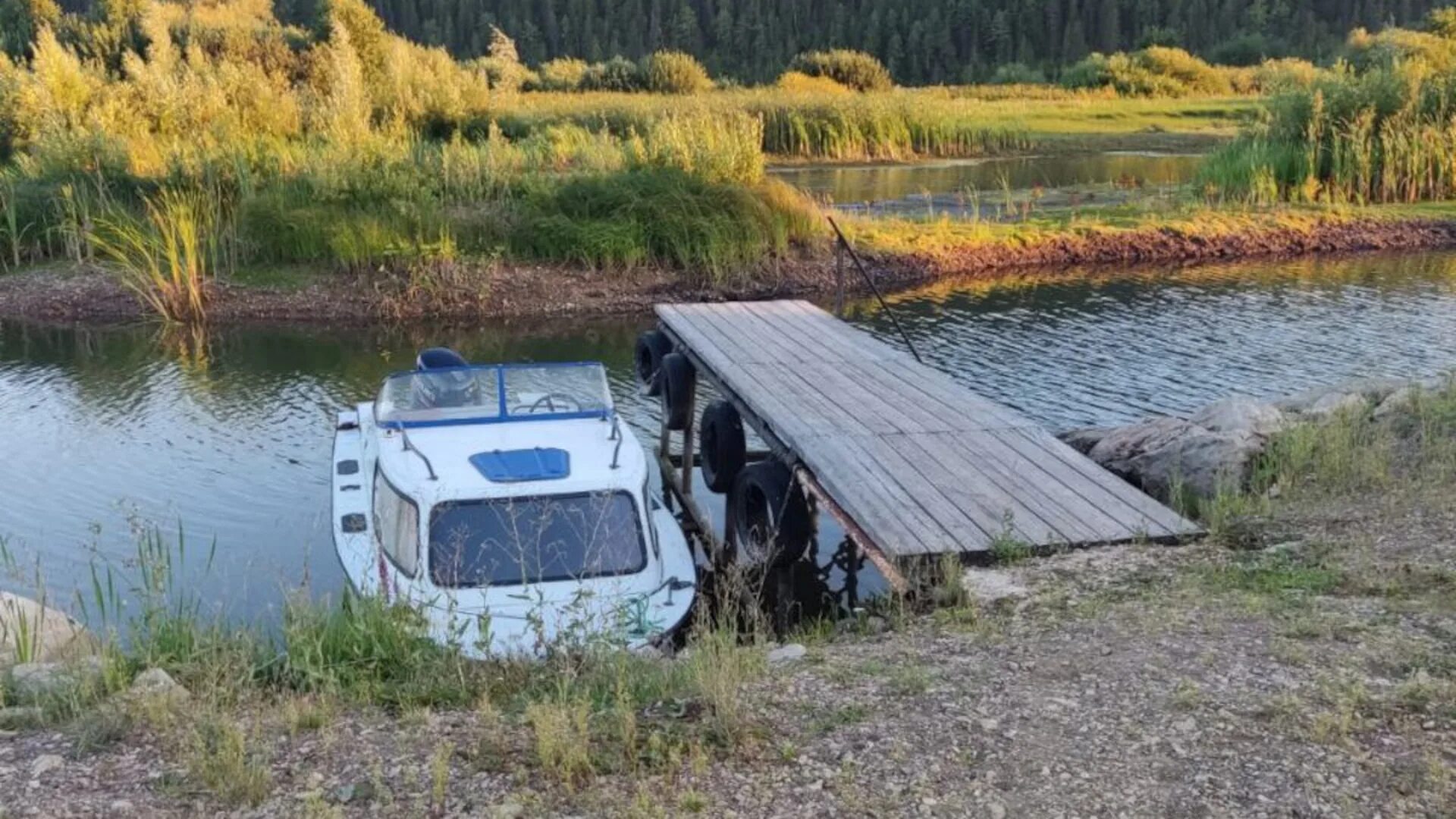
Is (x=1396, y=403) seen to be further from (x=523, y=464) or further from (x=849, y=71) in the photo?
(x=849, y=71)

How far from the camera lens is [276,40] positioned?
114ft

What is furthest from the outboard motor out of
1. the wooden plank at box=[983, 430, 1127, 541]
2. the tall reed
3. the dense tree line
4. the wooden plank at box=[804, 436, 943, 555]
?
the dense tree line

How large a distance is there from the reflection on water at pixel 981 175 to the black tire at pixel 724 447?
718 inches

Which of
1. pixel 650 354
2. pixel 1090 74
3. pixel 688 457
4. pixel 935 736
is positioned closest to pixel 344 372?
pixel 650 354

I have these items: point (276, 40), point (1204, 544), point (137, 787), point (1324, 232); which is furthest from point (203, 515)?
point (276, 40)

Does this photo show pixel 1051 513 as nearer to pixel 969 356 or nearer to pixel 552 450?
pixel 552 450

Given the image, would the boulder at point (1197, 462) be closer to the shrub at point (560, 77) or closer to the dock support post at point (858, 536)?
the dock support post at point (858, 536)

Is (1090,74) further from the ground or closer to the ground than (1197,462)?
further from the ground

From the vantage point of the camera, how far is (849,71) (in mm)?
59562

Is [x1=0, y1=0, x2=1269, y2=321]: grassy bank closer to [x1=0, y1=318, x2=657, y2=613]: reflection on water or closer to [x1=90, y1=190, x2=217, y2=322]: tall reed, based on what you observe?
[x1=90, y1=190, x2=217, y2=322]: tall reed

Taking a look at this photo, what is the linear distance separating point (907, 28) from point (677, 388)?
249ft

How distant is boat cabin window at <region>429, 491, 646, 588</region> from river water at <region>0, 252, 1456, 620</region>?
1.77 m

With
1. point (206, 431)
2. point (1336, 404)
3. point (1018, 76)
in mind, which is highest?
point (1018, 76)

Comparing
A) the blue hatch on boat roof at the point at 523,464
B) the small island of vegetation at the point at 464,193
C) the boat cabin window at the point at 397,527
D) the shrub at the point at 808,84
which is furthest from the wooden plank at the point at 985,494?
the shrub at the point at 808,84
